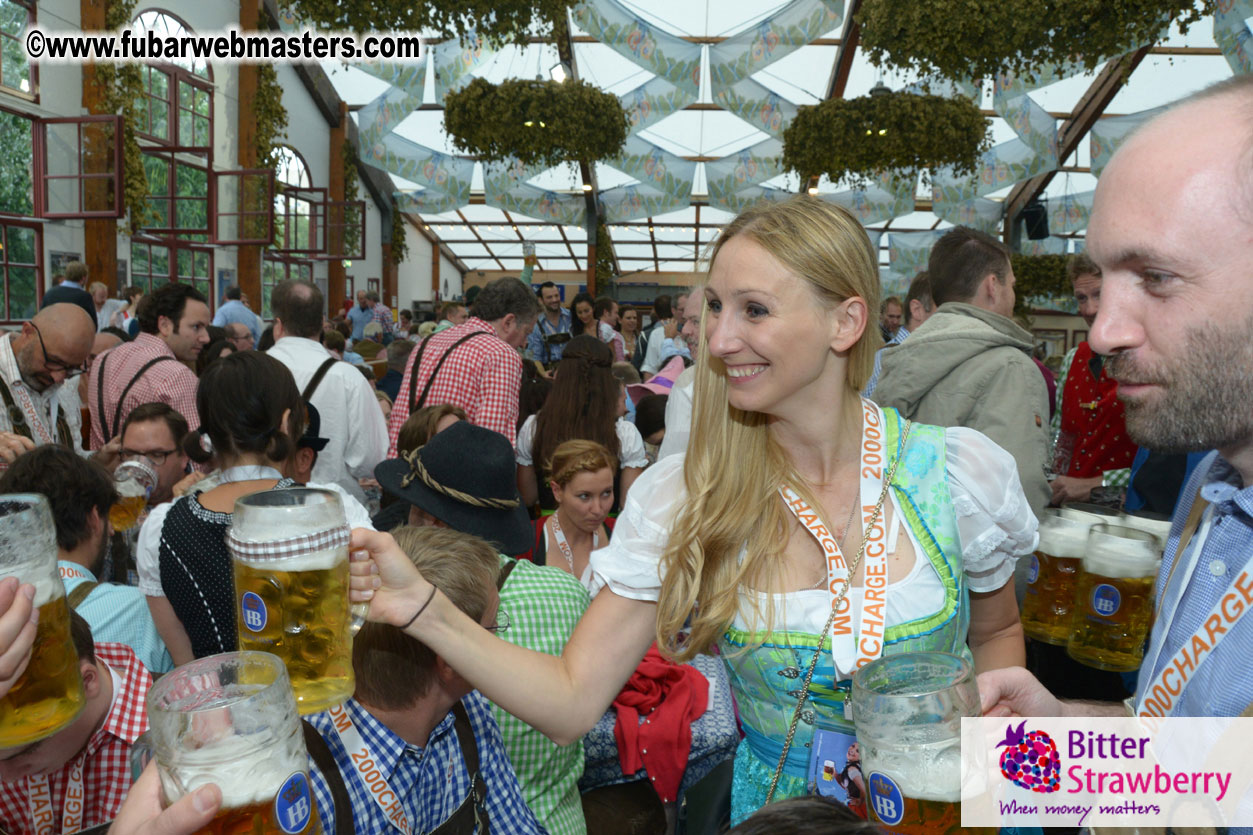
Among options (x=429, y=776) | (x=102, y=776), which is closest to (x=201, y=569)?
(x=102, y=776)

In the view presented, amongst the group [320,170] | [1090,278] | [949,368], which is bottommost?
[949,368]

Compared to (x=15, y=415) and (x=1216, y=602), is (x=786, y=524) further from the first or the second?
(x=15, y=415)

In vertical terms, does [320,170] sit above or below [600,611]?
above

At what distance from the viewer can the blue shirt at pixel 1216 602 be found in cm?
84

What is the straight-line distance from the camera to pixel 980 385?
7.34ft

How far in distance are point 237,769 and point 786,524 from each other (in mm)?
790

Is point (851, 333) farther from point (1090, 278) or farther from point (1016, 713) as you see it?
point (1090, 278)

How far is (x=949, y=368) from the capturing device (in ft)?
7.48

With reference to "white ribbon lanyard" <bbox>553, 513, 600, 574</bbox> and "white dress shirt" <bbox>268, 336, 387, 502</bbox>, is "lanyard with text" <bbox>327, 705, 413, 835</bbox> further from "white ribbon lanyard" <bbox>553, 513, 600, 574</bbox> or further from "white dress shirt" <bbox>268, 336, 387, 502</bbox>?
"white dress shirt" <bbox>268, 336, 387, 502</bbox>

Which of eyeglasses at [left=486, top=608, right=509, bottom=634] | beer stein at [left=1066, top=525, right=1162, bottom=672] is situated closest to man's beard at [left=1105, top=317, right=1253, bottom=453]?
beer stein at [left=1066, top=525, right=1162, bottom=672]

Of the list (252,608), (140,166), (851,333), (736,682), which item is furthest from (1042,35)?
(140,166)

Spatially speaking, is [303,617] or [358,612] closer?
[303,617]

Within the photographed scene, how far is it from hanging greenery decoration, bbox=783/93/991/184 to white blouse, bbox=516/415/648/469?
5343mm

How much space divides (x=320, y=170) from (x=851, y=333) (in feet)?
48.6
